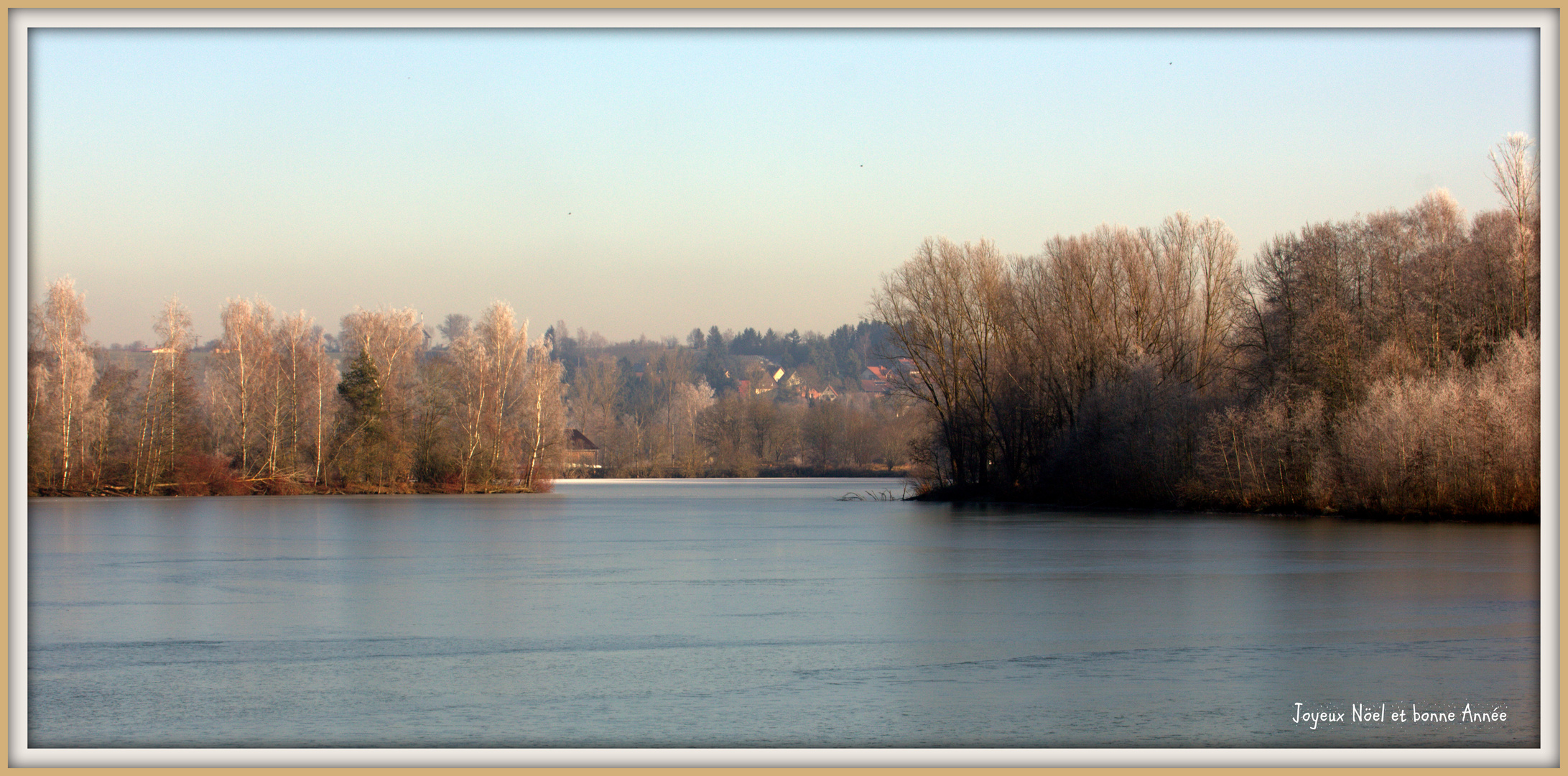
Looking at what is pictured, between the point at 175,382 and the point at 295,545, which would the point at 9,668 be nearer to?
the point at 295,545

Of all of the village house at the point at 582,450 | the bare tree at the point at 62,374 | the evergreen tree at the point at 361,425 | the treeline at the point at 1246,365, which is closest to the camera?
the treeline at the point at 1246,365

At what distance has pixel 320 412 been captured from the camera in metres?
52.8

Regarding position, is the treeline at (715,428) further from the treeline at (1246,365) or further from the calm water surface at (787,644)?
the calm water surface at (787,644)

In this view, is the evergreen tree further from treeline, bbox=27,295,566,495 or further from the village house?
the village house

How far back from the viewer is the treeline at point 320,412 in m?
46.3

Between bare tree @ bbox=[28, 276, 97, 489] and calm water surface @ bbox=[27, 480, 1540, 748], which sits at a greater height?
bare tree @ bbox=[28, 276, 97, 489]

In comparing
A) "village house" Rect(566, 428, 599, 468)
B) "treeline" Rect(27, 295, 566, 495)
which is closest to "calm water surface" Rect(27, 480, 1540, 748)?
"treeline" Rect(27, 295, 566, 495)

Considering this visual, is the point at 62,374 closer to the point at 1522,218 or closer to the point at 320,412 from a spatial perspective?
the point at 320,412

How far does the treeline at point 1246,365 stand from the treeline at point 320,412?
19792 mm

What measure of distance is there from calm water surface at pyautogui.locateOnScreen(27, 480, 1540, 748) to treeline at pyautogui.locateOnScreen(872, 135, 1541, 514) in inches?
233

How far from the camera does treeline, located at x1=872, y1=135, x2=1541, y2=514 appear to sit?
27000 mm

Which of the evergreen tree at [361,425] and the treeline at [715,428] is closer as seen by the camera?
the evergreen tree at [361,425]

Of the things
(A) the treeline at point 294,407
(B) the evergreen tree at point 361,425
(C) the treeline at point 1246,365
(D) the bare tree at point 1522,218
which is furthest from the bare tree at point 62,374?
(D) the bare tree at point 1522,218

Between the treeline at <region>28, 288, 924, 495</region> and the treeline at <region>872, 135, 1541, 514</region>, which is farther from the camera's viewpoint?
the treeline at <region>28, 288, 924, 495</region>
